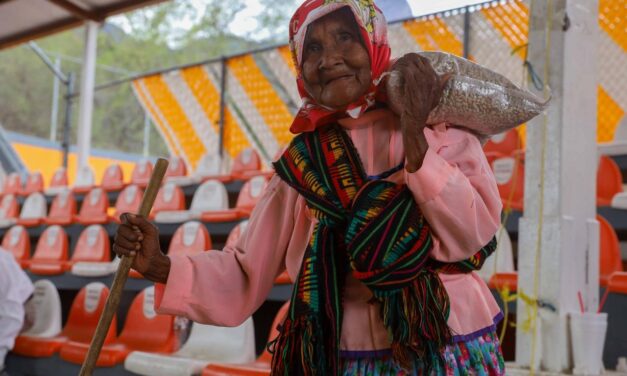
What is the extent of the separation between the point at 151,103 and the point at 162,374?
178 inches

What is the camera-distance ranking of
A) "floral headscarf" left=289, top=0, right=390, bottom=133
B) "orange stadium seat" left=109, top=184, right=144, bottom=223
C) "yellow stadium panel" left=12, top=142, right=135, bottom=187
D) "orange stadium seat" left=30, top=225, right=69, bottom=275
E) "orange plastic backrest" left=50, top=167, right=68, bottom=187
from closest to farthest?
1. "floral headscarf" left=289, top=0, right=390, bottom=133
2. "orange stadium seat" left=30, top=225, right=69, bottom=275
3. "orange stadium seat" left=109, top=184, right=144, bottom=223
4. "orange plastic backrest" left=50, top=167, right=68, bottom=187
5. "yellow stadium panel" left=12, top=142, right=135, bottom=187

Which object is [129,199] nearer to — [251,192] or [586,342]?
[251,192]

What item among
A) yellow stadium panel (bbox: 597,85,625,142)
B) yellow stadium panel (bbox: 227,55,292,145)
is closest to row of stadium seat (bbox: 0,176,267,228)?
yellow stadium panel (bbox: 227,55,292,145)

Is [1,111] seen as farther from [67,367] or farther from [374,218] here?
[374,218]

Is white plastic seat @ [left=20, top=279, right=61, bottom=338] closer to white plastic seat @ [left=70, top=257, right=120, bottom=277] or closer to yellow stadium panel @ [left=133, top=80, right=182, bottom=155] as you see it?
white plastic seat @ [left=70, top=257, right=120, bottom=277]

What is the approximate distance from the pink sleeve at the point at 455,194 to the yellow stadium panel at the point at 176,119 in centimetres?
553

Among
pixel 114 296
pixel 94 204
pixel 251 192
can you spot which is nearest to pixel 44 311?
pixel 251 192

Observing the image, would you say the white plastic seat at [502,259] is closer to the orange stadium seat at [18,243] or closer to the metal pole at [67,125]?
the orange stadium seat at [18,243]

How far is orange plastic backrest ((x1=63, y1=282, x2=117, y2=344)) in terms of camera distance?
3609 mm

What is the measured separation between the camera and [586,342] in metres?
2.05

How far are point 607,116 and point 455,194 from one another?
328cm

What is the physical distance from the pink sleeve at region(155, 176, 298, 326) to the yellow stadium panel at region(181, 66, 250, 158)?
15.4 ft

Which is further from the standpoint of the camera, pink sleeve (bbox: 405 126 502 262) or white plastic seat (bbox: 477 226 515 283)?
white plastic seat (bbox: 477 226 515 283)

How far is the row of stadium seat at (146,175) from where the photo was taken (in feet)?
16.7
